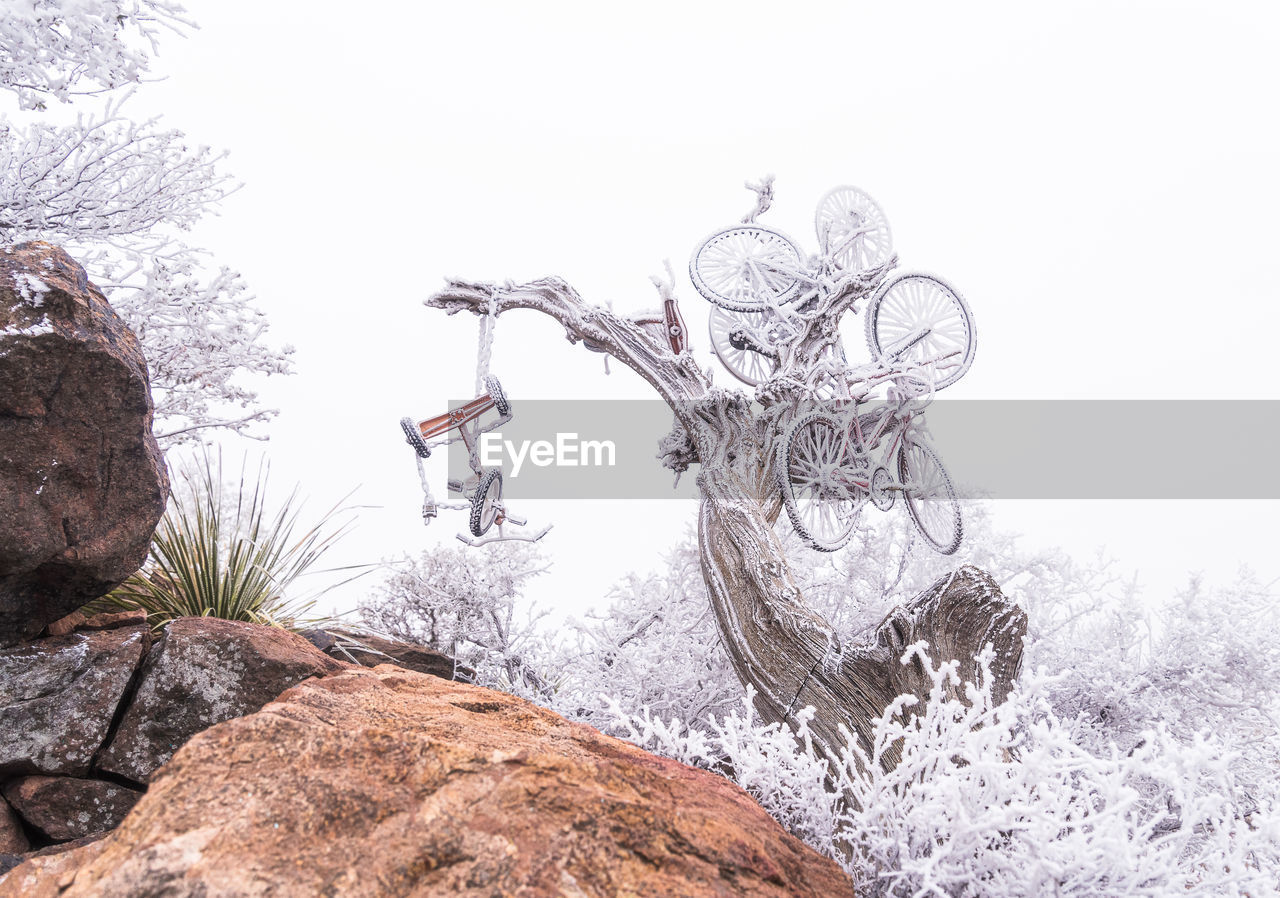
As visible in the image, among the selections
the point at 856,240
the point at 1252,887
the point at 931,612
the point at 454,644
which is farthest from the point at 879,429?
the point at 1252,887

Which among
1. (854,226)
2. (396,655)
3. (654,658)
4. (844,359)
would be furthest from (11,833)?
(854,226)

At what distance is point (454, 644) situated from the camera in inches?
275

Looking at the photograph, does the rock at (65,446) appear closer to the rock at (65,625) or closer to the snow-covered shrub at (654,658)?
the rock at (65,625)

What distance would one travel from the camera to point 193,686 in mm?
4324

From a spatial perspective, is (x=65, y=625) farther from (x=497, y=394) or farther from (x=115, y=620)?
(x=497, y=394)

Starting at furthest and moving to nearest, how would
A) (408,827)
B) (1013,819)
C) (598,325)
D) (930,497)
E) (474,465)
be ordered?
(598,325), (930,497), (474,465), (1013,819), (408,827)

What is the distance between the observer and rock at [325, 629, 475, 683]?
6031 millimetres

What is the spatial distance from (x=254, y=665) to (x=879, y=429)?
4646mm

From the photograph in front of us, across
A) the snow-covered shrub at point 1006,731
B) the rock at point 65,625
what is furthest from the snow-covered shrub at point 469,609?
the rock at point 65,625

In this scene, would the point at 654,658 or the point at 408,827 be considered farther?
the point at 654,658

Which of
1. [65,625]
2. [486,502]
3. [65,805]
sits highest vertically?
[486,502]

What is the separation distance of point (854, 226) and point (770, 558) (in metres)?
3.48

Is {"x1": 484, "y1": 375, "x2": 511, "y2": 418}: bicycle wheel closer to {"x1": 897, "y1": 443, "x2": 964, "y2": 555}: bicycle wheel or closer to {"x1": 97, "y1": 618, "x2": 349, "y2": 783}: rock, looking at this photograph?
{"x1": 97, "y1": 618, "x2": 349, "y2": 783}: rock

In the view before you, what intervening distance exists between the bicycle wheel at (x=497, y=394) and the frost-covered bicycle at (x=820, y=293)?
2.06 meters
